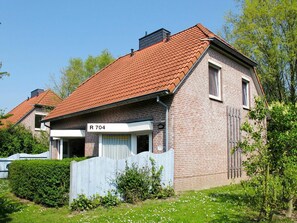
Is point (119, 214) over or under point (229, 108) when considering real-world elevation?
under

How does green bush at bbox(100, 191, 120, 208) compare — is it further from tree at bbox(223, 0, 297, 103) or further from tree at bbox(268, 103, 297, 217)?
tree at bbox(223, 0, 297, 103)

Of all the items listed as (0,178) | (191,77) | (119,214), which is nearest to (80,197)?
(119,214)

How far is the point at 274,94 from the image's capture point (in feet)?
91.4

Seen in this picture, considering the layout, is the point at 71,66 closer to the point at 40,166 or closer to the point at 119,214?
the point at 40,166

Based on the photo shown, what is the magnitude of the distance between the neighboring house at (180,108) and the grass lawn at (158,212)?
6.58 feet

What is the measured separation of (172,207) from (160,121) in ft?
12.0

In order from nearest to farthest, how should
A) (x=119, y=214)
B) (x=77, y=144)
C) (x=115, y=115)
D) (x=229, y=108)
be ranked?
1. (x=119, y=214)
2. (x=115, y=115)
3. (x=229, y=108)
4. (x=77, y=144)

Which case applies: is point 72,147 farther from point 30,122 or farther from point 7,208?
point 30,122

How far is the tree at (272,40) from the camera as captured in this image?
81.1 ft

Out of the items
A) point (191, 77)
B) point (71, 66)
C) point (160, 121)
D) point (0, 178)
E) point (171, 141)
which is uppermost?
point (71, 66)

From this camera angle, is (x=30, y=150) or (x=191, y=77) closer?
(x=191, y=77)

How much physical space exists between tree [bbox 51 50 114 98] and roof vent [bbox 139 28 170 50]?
20.6 metres

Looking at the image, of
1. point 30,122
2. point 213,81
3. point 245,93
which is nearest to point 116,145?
point 213,81

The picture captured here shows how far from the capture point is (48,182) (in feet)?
31.0
